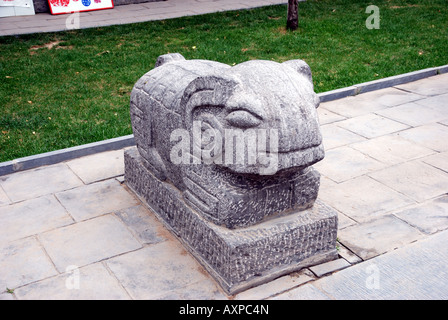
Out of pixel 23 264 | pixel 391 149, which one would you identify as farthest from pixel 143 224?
pixel 391 149

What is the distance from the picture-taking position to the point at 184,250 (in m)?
4.34

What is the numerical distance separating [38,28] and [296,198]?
1004 centimetres

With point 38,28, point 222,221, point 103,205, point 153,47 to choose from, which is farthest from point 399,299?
point 38,28

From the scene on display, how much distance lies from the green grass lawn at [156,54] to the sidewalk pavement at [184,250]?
3.55 feet

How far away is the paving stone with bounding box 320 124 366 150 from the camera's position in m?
6.40

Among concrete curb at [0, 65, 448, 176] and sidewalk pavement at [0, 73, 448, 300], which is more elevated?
concrete curb at [0, 65, 448, 176]

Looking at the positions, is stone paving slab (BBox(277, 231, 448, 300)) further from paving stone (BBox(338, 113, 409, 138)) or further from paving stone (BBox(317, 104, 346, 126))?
paving stone (BBox(317, 104, 346, 126))

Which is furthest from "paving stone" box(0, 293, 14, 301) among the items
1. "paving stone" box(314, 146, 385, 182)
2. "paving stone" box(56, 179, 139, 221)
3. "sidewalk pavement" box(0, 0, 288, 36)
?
"sidewalk pavement" box(0, 0, 288, 36)

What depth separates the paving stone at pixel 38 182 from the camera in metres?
5.36

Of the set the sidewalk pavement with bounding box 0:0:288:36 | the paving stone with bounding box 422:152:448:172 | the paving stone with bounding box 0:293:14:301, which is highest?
the sidewalk pavement with bounding box 0:0:288:36

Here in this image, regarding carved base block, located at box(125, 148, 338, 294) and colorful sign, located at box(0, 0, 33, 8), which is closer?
carved base block, located at box(125, 148, 338, 294)

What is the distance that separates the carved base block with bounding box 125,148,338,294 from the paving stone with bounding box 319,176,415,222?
78 centimetres


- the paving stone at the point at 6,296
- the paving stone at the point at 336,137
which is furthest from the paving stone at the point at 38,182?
the paving stone at the point at 336,137

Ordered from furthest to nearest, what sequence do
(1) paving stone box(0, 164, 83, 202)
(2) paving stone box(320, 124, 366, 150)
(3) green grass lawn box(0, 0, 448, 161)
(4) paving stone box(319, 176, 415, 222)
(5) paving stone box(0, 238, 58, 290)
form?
1. (3) green grass lawn box(0, 0, 448, 161)
2. (2) paving stone box(320, 124, 366, 150)
3. (1) paving stone box(0, 164, 83, 202)
4. (4) paving stone box(319, 176, 415, 222)
5. (5) paving stone box(0, 238, 58, 290)
